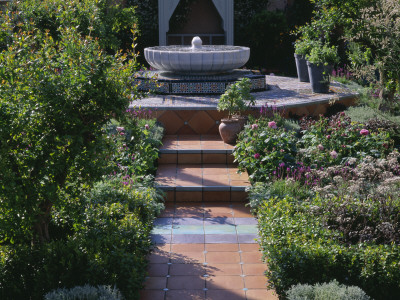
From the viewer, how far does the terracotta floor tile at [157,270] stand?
14.6 ft

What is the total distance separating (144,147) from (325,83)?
4.19 metres

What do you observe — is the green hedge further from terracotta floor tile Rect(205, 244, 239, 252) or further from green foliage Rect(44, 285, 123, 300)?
green foliage Rect(44, 285, 123, 300)

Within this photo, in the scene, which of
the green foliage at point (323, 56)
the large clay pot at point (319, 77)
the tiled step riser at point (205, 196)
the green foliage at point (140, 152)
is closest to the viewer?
the green foliage at point (140, 152)

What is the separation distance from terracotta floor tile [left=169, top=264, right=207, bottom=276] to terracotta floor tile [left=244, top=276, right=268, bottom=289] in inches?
15.2

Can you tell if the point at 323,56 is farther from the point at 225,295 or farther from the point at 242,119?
the point at 225,295

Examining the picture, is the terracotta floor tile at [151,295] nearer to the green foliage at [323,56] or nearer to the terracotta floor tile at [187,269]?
the terracotta floor tile at [187,269]

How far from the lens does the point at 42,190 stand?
152 inches

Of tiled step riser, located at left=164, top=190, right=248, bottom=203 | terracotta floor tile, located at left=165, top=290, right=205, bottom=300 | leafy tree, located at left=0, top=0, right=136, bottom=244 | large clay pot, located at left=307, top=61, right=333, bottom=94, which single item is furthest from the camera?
large clay pot, located at left=307, top=61, right=333, bottom=94

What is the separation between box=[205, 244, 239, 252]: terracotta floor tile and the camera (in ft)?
16.1

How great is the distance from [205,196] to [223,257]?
4.98ft

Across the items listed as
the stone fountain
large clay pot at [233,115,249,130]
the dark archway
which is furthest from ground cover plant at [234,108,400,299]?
the dark archway

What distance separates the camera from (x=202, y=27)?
15055 millimetres

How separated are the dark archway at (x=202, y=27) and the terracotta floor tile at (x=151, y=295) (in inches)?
448

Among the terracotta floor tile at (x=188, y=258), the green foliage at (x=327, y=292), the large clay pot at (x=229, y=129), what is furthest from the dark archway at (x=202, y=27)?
the green foliage at (x=327, y=292)
